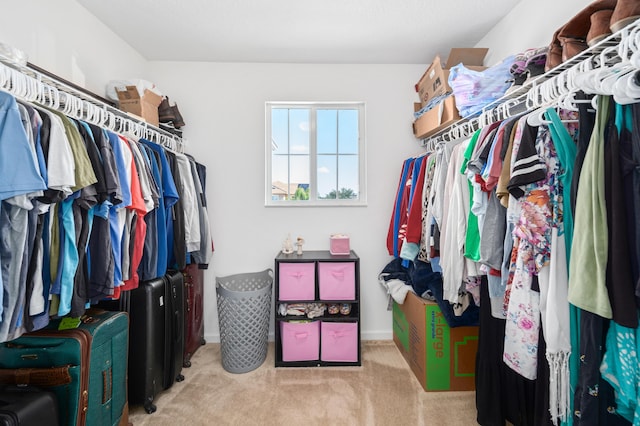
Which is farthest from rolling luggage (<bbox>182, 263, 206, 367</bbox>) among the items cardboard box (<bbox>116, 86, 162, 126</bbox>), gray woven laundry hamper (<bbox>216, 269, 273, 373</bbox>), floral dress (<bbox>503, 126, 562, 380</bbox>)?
floral dress (<bbox>503, 126, 562, 380</bbox>)

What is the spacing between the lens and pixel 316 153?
2674mm

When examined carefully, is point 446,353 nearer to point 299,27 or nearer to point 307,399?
point 307,399

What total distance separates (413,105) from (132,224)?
2353mm

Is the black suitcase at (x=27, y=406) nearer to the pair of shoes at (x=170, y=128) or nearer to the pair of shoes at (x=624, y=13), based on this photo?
the pair of shoes at (x=170, y=128)

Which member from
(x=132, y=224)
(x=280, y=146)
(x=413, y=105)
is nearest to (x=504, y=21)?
(x=413, y=105)

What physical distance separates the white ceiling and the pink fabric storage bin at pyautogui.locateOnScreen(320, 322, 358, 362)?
2166 millimetres

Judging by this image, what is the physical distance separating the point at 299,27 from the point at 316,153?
0.98 m

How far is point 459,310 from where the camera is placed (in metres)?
1.75

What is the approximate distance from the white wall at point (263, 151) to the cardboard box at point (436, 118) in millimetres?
162

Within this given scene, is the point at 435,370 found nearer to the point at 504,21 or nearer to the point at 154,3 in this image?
the point at 504,21

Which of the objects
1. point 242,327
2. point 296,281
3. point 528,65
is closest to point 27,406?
point 242,327

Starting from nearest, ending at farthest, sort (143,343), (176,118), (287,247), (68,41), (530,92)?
1. (530,92)
2. (143,343)
3. (68,41)
4. (176,118)
5. (287,247)

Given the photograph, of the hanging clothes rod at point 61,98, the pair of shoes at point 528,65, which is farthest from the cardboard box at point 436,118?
the hanging clothes rod at point 61,98

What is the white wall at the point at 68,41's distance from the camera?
1493mm
